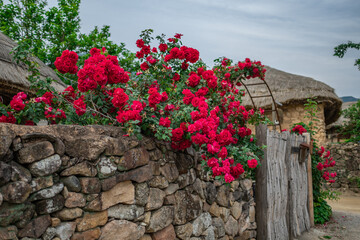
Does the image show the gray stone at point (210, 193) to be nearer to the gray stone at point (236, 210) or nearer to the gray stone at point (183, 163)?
the gray stone at point (183, 163)

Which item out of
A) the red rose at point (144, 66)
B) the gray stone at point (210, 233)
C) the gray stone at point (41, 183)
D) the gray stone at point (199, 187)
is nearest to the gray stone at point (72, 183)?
the gray stone at point (41, 183)

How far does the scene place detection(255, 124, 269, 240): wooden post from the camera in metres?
4.00

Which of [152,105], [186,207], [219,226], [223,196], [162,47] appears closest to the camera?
[152,105]

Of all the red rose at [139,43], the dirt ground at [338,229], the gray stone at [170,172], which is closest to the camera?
the gray stone at [170,172]

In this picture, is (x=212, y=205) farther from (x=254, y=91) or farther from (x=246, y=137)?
(x=254, y=91)

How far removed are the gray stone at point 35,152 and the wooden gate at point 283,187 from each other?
298 centimetres

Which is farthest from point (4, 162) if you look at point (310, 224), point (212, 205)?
point (310, 224)

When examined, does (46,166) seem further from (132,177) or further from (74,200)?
(132,177)

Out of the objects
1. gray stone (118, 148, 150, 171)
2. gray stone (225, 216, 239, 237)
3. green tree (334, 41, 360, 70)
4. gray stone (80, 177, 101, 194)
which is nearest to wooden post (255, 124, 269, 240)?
gray stone (225, 216, 239, 237)

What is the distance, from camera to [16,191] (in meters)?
1.54

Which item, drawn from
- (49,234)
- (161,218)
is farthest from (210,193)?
(49,234)

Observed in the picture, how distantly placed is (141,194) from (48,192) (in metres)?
0.74

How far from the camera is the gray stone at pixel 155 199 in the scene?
7.63 ft

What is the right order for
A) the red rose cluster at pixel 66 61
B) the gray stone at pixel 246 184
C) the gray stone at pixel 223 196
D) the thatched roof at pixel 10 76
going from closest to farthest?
the red rose cluster at pixel 66 61, the gray stone at pixel 223 196, the gray stone at pixel 246 184, the thatched roof at pixel 10 76
